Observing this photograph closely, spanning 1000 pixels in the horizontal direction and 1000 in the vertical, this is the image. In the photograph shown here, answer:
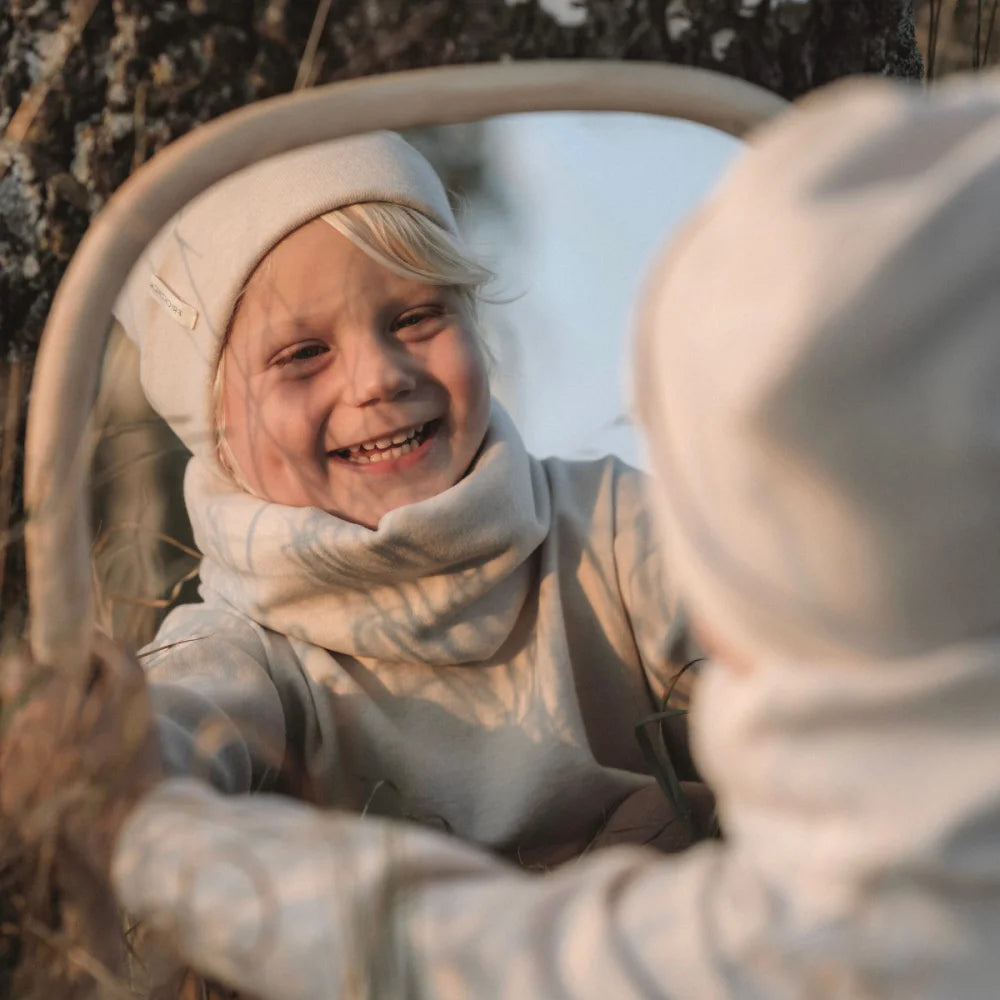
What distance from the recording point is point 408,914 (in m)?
0.69

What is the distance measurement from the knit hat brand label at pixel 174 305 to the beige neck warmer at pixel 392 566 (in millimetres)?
189

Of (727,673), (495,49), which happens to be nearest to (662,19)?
(495,49)

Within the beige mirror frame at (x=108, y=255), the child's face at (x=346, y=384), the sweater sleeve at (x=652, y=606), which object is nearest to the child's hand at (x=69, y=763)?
the beige mirror frame at (x=108, y=255)

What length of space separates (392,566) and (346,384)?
0.66 ft

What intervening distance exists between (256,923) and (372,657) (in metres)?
0.75

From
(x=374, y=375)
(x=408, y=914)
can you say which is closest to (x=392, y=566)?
(x=374, y=375)

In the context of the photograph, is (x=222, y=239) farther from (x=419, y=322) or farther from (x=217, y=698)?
(x=217, y=698)

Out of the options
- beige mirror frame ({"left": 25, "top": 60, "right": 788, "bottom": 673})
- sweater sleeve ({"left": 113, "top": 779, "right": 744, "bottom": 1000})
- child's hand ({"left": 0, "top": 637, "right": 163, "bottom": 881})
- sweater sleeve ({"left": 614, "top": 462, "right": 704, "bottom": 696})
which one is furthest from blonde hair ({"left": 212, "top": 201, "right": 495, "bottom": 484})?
sweater sleeve ({"left": 113, "top": 779, "right": 744, "bottom": 1000})

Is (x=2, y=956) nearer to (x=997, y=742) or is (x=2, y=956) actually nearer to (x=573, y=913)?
(x=573, y=913)

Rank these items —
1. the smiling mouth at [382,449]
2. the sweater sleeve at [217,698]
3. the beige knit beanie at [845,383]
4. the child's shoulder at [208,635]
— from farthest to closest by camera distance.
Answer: the smiling mouth at [382,449] → the child's shoulder at [208,635] → the sweater sleeve at [217,698] → the beige knit beanie at [845,383]

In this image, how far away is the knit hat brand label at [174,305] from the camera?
142cm

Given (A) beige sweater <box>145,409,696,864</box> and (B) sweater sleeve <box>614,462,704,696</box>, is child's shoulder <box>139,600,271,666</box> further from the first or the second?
(B) sweater sleeve <box>614,462,704,696</box>

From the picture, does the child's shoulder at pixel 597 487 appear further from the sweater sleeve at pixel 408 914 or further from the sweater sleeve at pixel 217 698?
the sweater sleeve at pixel 408 914

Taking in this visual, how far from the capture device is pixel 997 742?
595mm
